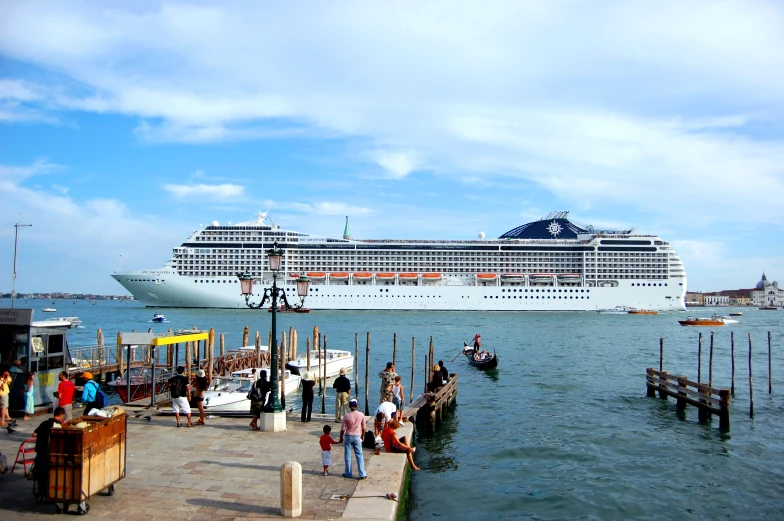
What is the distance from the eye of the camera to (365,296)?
7175 cm

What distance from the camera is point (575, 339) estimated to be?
1612 inches

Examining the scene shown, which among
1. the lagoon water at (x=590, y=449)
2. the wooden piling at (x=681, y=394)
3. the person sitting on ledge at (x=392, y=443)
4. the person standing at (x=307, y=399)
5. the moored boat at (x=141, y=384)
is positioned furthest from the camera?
the moored boat at (x=141, y=384)

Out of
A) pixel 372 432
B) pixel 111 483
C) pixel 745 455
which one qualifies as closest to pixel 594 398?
pixel 745 455

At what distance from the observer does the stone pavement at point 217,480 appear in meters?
7.00

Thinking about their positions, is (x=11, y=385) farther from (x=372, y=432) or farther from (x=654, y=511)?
(x=654, y=511)

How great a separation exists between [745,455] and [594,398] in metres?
6.51

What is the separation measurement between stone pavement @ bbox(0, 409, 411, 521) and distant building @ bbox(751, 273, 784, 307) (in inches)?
8145

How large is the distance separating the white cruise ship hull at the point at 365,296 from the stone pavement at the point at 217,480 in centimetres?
5942

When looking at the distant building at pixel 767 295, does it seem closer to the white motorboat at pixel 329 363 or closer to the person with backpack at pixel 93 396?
the white motorboat at pixel 329 363

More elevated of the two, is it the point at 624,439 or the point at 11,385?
the point at 11,385

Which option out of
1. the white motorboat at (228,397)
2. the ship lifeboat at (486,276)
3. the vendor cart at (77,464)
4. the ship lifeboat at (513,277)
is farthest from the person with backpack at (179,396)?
the ship lifeboat at (513,277)

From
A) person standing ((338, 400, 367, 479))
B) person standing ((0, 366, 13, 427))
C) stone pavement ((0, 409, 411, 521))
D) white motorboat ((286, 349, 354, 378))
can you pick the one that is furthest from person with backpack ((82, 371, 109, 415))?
white motorboat ((286, 349, 354, 378))

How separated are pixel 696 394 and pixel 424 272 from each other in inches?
2316

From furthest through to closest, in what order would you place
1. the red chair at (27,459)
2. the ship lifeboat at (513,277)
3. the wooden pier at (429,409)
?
the ship lifeboat at (513,277), the wooden pier at (429,409), the red chair at (27,459)
